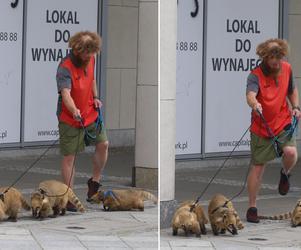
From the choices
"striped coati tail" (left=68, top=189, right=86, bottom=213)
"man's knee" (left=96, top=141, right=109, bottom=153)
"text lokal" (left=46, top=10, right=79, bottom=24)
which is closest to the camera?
"striped coati tail" (left=68, top=189, right=86, bottom=213)

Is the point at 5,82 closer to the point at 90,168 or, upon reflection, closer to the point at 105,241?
the point at 90,168

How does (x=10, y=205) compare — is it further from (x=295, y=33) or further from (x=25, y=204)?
(x=295, y=33)

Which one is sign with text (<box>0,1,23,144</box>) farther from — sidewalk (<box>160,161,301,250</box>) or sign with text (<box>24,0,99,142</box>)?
sidewalk (<box>160,161,301,250</box>)

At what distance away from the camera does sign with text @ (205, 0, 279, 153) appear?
12.8 m

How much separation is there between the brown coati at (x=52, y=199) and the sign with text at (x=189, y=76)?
118 inches

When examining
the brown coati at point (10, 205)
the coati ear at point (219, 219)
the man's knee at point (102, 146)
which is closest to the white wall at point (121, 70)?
the man's knee at point (102, 146)

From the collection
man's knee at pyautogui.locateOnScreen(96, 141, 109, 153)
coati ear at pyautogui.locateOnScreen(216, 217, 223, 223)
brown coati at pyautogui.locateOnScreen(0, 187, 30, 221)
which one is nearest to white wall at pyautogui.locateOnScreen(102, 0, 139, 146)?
man's knee at pyautogui.locateOnScreen(96, 141, 109, 153)

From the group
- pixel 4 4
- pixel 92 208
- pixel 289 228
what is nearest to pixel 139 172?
pixel 92 208

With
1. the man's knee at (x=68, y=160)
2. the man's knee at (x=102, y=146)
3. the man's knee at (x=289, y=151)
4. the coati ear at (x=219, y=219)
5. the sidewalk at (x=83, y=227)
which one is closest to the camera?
the sidewalk at (x=83, y=227)

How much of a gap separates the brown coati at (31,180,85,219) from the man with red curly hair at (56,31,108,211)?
97 millimetres

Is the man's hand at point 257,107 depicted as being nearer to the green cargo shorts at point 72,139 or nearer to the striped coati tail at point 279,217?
the striped coati tail at point 279,217

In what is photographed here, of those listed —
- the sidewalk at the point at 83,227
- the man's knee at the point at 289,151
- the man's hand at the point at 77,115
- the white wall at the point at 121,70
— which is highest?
the white wall at the point at 121,70

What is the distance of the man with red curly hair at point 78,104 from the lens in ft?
31.7

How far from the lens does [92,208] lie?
32.2 feet
